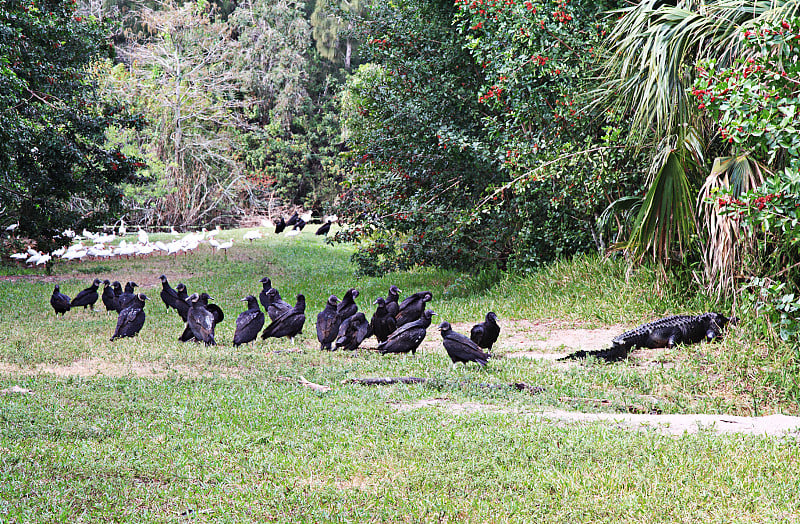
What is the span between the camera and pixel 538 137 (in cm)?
1143

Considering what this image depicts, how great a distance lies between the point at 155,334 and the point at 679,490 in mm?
A: 7003

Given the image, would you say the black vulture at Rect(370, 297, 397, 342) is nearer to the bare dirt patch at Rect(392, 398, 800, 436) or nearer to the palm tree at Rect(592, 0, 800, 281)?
the bare dirt patch at Rect(392, 398, 800, 436)

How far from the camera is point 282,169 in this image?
36.1 meters

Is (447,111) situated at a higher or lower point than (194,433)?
higher

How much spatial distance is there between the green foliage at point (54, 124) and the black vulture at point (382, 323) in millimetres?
5728

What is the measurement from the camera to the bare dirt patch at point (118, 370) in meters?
7.03

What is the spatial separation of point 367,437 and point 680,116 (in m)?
5.54

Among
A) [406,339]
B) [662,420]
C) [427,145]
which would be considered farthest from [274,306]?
[662,420]

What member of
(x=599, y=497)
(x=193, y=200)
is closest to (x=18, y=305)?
(x=599, y=497)

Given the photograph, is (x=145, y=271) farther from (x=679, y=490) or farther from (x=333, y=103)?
(x=333, y=103)

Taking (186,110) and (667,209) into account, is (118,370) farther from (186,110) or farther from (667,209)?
(186,110)

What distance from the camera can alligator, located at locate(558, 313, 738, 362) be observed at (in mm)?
7949

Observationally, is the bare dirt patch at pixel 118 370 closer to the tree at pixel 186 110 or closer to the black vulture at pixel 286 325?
the black vulture at pixel 286 325

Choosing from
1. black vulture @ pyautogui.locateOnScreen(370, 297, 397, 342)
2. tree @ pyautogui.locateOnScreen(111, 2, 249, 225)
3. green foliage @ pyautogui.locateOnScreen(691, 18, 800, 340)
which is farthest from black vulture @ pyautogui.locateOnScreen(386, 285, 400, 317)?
tree @ pyautogui.locateOnScreen(111, 2, 249, 225)
